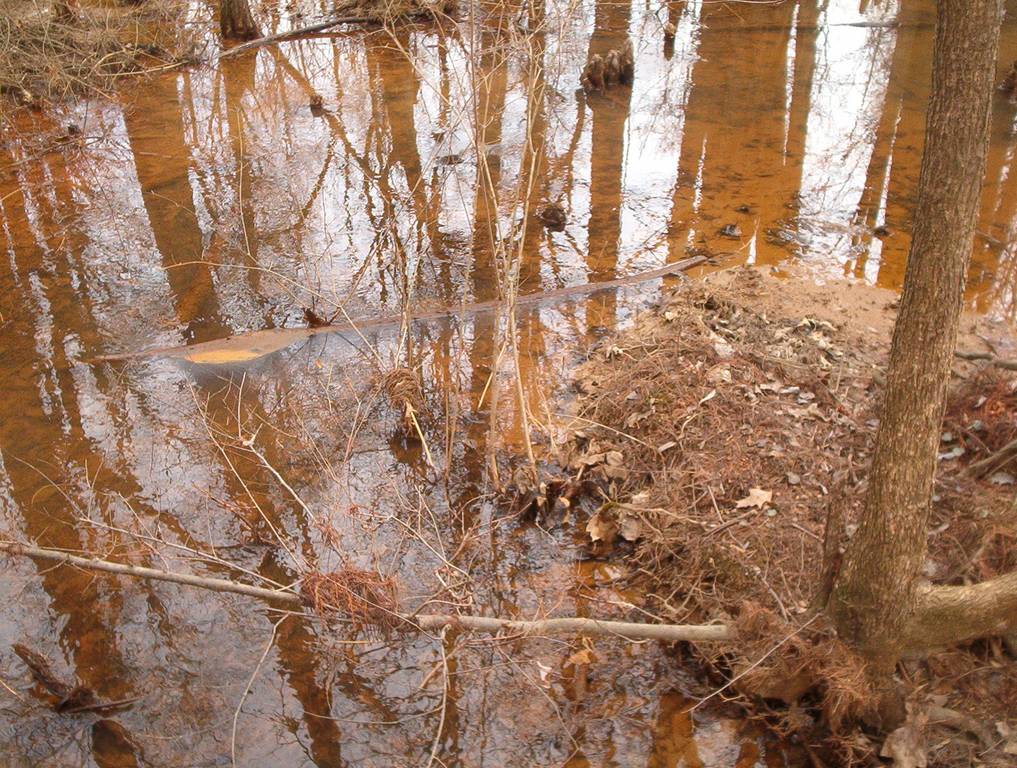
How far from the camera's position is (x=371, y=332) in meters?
7.56

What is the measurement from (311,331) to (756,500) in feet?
13.0

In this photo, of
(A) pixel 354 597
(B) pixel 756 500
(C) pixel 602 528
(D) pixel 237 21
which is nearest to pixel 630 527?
(C) pixel 602 528

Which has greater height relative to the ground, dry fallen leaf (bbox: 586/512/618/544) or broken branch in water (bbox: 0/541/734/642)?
broken branch in water (bbox: 0/541/734/642)

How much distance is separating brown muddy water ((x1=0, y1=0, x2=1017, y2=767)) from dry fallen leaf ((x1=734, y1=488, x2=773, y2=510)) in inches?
31.8

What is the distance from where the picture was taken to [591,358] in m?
7.13

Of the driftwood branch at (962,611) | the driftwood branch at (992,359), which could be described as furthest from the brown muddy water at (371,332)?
the driftwood branch at (992,359)

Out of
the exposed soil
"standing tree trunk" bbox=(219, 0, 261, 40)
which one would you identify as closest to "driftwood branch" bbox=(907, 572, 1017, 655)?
the exposed soil

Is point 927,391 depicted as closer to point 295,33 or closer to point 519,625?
point 519,625

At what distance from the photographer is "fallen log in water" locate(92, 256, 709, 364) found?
7281 millimetres

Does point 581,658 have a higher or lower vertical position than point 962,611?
lower

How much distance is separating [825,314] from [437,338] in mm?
3066

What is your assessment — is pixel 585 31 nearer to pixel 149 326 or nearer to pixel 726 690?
pixel 149 326

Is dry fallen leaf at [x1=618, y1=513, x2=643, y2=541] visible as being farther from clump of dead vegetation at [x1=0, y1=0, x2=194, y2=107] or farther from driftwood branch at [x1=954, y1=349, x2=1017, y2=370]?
clump of dead vegetation at [x1=0, y1=0, x2=194, y2=107]

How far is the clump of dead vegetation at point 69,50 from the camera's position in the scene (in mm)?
11562
